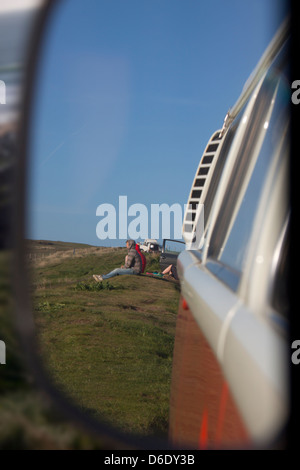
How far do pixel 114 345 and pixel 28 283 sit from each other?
7.73 meters

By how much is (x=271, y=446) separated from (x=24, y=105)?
0.95 meters

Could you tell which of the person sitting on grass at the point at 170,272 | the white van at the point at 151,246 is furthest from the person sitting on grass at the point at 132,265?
the white van at the point at 151,246

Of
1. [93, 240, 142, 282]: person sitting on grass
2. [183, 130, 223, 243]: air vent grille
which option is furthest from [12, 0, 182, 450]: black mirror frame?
[93, 240, 142, 282]: person sitting on grass

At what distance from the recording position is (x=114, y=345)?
8977 mm

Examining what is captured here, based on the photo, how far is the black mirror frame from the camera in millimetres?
1343

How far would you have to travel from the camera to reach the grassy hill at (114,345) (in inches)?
236

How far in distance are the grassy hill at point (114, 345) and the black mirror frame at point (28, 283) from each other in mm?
953
